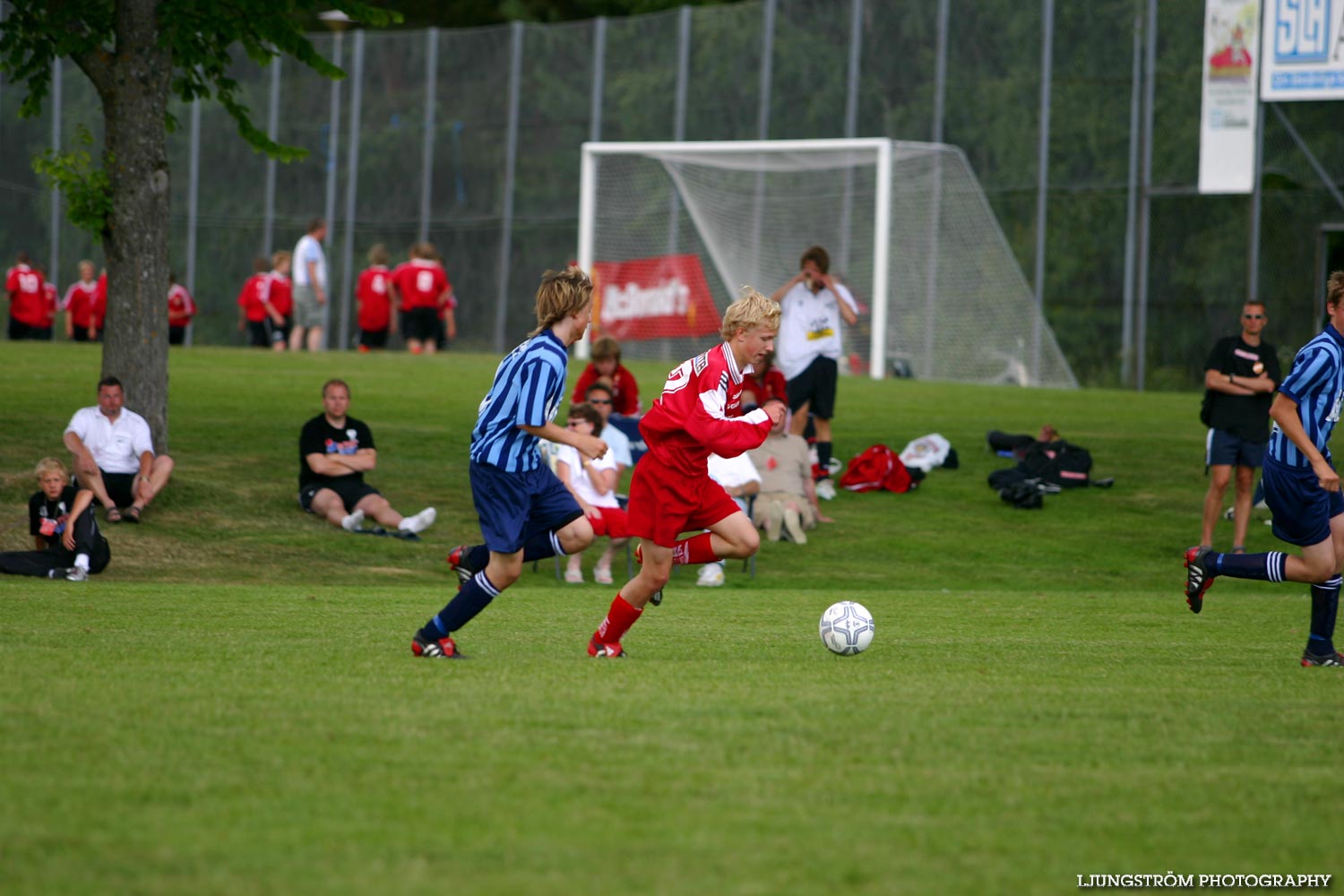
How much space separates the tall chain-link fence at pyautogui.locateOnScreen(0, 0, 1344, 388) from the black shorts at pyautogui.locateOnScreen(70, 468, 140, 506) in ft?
66.5

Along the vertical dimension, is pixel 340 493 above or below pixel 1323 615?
below

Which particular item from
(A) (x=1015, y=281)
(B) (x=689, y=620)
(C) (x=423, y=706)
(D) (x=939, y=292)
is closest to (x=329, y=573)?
(B) (x=689, y=620)

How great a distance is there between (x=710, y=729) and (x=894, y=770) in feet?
2.69

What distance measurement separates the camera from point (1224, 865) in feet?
14.0

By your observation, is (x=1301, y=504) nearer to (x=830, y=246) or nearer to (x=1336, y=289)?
(x=1336, y=289)

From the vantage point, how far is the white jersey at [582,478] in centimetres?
1365

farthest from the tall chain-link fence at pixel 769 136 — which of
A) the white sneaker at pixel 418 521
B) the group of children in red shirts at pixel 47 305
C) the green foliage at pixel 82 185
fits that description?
the green foliage at pixel 82 185

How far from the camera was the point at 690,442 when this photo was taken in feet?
24.9

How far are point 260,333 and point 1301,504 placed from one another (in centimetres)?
2766

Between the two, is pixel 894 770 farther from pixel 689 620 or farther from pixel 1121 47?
pixel 1121 47

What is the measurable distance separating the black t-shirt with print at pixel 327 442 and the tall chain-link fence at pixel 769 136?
18525 millimetres

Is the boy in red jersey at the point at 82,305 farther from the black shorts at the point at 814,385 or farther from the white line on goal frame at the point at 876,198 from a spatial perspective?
the black shorts at the point at 814,385

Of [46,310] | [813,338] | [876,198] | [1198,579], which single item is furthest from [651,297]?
[1198,579]

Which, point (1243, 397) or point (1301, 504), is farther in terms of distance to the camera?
point (1243, 397)
